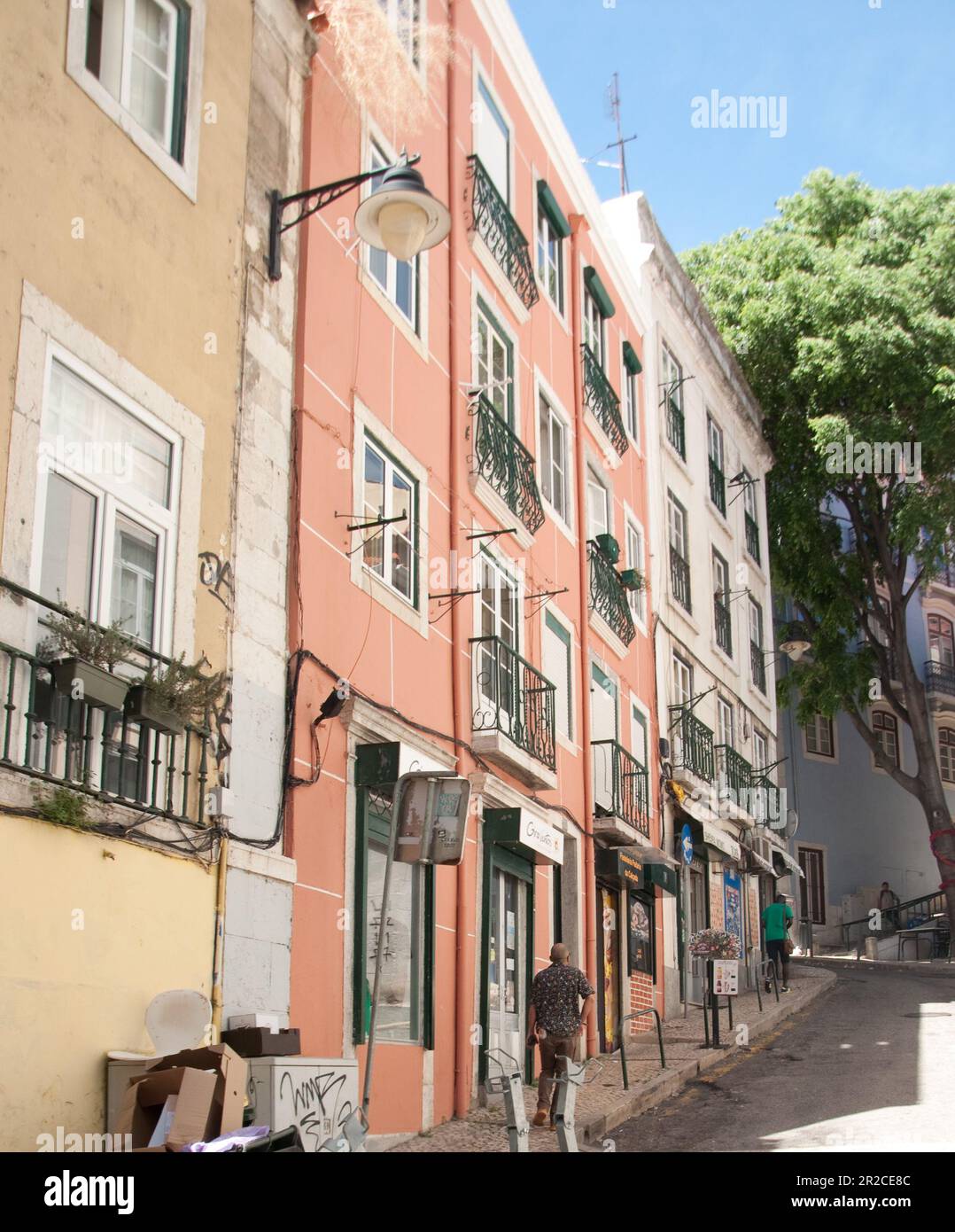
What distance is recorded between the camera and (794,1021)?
65.4ft

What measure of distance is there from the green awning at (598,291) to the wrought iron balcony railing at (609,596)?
382 cm

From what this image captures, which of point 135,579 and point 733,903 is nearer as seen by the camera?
point 135,579

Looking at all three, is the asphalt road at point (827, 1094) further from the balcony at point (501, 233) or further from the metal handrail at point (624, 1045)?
the balcony at point (501, 233)

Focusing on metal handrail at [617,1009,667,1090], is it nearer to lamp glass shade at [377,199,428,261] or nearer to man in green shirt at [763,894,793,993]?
lamp glass shade at [377,199,428,261]

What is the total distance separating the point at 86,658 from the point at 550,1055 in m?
6.39

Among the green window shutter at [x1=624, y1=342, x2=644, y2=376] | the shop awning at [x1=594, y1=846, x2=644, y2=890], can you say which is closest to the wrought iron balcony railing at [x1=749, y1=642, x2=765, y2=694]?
the green window shutter at [x1=624, y1=342, x2=644, y2=376]

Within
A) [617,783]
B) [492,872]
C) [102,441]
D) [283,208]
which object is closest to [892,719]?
[617,783]

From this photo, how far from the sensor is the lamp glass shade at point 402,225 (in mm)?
9352

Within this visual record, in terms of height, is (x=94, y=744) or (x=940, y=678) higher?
(x=940, y=678)

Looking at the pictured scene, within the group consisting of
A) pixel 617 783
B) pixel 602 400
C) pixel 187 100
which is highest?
pixel 602 400

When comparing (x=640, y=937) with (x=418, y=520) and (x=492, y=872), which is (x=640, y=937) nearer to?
(x=492, y=872)

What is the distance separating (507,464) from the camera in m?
15.7

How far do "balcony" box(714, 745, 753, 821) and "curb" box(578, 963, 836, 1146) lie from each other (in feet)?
16.6
